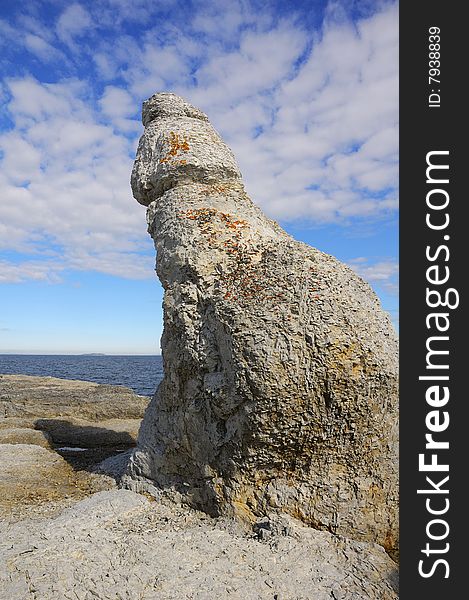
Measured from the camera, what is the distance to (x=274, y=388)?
712 centimetres

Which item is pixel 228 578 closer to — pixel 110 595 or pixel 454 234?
pixel 110 595

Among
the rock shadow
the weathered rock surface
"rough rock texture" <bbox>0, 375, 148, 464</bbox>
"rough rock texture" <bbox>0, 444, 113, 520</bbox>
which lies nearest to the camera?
"rough rock texture" <bbox>0, 444, 113, 520</bbox>

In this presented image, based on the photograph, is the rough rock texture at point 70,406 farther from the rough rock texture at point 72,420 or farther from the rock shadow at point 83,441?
the rock shadow at point 83,441

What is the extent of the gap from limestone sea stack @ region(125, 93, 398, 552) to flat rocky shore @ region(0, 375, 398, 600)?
41 cm

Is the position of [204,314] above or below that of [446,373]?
above

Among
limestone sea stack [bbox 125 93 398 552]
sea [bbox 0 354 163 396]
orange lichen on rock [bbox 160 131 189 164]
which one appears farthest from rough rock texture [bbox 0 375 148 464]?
sea [bbox 0 354 163 396]

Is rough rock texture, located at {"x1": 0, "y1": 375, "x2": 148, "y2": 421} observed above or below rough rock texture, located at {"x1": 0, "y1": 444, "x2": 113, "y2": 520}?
above

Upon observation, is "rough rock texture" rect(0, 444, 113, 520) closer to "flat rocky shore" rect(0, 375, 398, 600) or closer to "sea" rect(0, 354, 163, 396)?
"flat rocky shore" rect(0, 375, 398, 600)

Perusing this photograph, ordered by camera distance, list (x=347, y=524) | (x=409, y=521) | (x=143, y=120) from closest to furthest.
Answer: (x=409, y=521) → (x=347, y=524) → (x=143, y=120)

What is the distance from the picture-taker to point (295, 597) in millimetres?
5676

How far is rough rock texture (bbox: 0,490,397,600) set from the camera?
566cm

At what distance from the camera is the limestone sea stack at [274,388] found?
281 inches

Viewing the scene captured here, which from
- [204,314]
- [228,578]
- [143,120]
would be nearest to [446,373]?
[228,578]

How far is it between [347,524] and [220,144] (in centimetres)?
784
